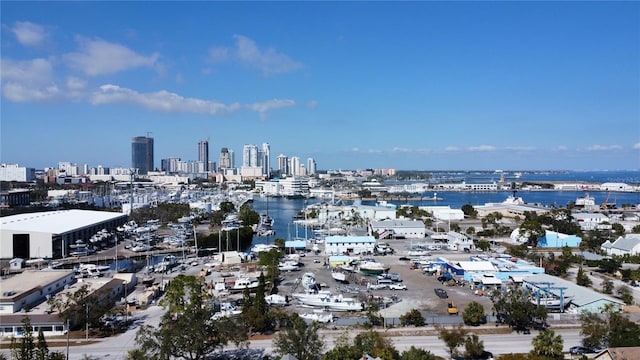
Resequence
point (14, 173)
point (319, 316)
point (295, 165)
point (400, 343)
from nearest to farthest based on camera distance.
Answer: point (400, 343)
point (319, 316)
point (14, 173)
point (295, 165)

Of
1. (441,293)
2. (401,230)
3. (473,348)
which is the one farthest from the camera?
(401,230)

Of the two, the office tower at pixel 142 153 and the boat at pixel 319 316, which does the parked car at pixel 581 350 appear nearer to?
the boat at pixel 319 316

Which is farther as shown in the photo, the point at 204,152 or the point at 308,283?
the point at 204,152

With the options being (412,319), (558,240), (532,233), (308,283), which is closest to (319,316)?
(412,319)

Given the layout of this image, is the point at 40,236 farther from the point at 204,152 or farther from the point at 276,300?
the point at 204,152

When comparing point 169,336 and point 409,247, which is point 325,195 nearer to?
point 409,247

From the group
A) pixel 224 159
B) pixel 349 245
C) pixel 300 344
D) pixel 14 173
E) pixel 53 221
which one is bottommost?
pixel 349 245

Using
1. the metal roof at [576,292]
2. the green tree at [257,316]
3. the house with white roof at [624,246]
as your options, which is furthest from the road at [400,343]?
the house with white roof at [624,246]
